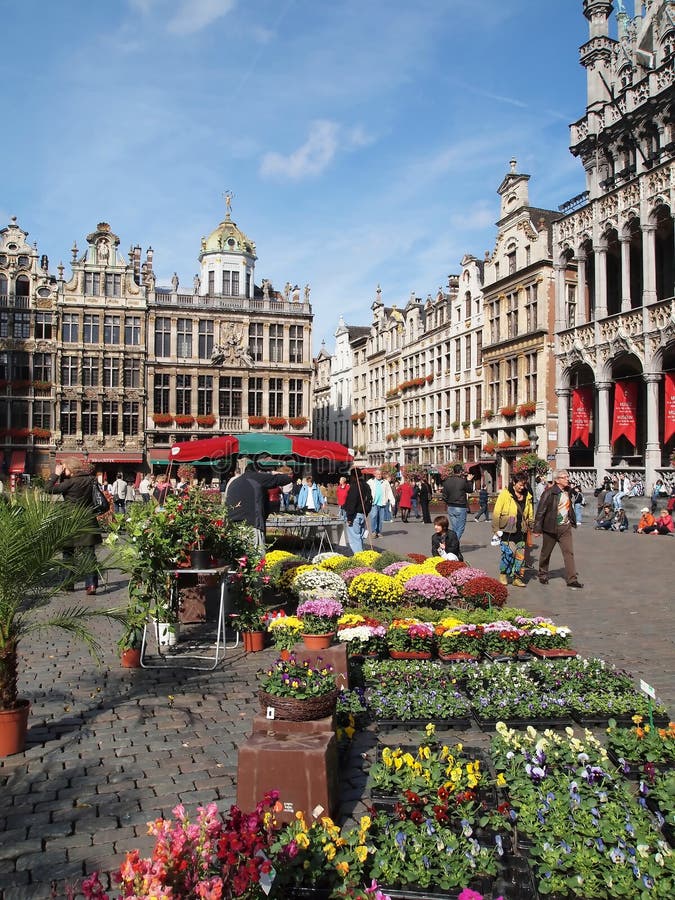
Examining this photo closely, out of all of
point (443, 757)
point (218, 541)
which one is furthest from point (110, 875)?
point (218, 541)

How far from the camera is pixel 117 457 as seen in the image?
165 ft

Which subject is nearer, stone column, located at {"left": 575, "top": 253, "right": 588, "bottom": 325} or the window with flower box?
stone column, located at {"left": 575, "top": 253, "right": 588, "bottom": 325}

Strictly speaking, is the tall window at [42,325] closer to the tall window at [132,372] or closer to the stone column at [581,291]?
the tall window at [132,372]

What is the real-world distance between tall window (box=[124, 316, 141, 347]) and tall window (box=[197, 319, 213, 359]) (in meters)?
4.28

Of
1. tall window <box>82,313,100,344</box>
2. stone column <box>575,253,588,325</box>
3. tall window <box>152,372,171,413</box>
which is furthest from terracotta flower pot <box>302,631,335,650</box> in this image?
tall window <box>82,313,100,344</box>

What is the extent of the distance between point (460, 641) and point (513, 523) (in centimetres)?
529

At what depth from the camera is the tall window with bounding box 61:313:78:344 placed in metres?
50.9

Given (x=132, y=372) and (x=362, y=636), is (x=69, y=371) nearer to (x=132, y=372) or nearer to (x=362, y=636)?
(x=132, y=372)

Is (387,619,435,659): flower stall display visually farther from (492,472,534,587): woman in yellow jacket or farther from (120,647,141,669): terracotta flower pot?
(492,472,534,587): woman in yellow jacket

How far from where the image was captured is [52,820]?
13.9 feet

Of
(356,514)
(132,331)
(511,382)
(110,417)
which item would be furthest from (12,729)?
(132,331)

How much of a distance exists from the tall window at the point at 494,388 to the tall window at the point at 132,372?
24.5 m

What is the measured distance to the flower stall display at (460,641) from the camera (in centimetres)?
761

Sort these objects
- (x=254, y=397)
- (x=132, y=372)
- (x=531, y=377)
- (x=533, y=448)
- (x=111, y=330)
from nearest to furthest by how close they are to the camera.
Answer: (x=533, y=448) < (x=531, y=377) < (x=111, y=330) < (x=132, y=372) < (x=254, y=397)
